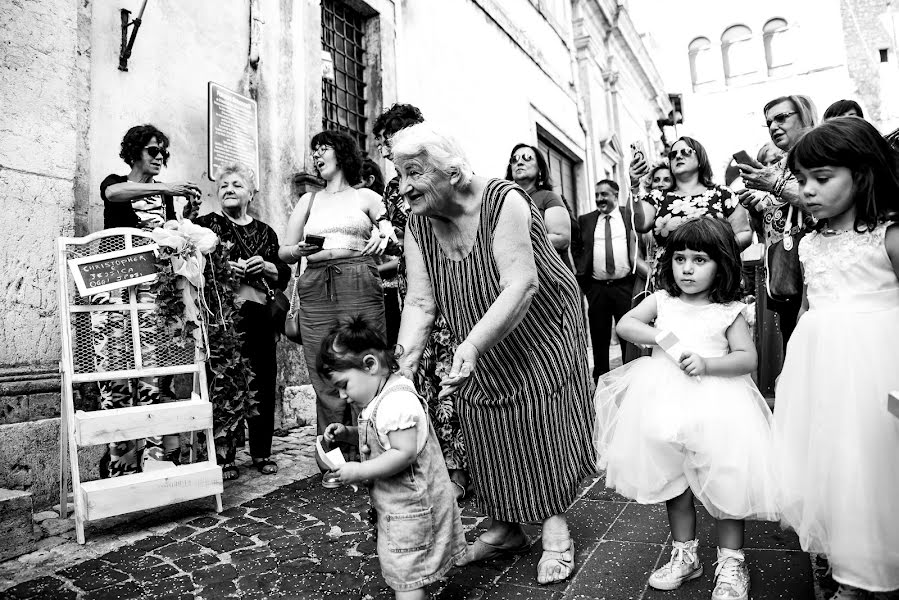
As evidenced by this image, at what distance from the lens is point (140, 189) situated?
3896 mm

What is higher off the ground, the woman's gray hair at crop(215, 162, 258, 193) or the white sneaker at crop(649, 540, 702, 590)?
the woman's gray hair at crop(215, 162, 258, 193)

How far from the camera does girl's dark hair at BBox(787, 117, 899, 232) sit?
197 centimetres

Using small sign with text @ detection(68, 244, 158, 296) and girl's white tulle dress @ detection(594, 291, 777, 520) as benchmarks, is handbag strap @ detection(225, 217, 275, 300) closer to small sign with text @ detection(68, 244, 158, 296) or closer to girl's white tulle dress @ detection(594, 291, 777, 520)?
small sign with text @ detection(68, 244, 158, 296)

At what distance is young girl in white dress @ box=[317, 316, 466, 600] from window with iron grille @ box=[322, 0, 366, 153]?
203 inches

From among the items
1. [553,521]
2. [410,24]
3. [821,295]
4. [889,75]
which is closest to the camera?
[821,295]

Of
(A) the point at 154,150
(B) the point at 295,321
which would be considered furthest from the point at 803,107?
(A) the point at 154,150

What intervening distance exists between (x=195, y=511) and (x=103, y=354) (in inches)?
37.6

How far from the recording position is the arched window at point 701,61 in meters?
34.5

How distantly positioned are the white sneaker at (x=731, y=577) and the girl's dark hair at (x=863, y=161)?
109 centimetres

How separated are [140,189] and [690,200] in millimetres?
3274

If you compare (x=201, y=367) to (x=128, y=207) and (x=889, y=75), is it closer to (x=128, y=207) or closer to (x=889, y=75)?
(x=128, y=207)

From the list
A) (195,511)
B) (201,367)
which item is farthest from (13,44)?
(195,511)

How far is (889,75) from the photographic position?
26.6m

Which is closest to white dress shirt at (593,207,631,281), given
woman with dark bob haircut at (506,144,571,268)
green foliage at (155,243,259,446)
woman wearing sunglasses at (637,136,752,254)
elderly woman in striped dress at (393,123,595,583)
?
woman wearing sunglasses at (637,136,752,254)
